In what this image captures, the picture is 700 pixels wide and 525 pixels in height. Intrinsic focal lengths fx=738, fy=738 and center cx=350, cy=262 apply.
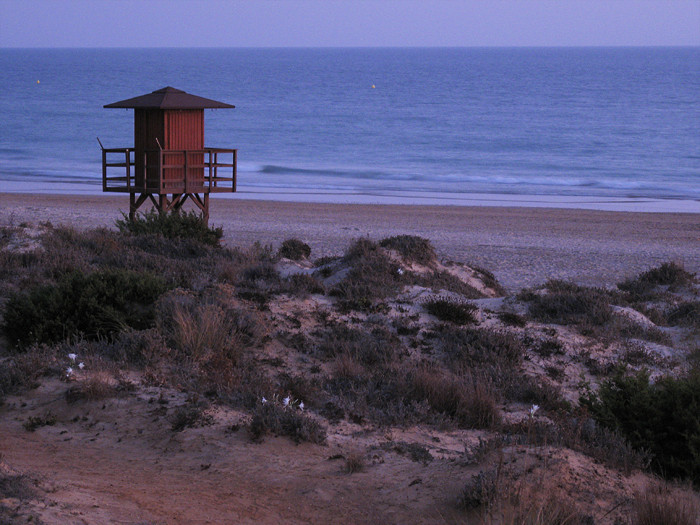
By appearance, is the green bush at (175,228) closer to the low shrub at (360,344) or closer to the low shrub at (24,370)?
the low shrub at (360,344)

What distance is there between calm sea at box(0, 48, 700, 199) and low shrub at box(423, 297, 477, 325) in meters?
23.2

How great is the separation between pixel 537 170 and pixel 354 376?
34292 mm

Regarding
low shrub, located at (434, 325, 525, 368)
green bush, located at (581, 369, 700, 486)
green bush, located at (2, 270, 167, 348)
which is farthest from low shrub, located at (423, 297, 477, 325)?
green bush, located at (2, 270, 167, 348)

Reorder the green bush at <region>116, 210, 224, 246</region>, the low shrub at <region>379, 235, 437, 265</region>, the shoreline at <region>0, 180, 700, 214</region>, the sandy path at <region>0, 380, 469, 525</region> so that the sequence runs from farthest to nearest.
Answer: the shoreline at <region>0, 180, 700, 214</region>
the green bush at <region>116, 210, 224, 246</region>
the low shrub at <region>379, 235, 437, 265</region>
the sandy path at <region>0, 380, 469, 525</region>

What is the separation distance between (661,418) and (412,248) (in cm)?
712

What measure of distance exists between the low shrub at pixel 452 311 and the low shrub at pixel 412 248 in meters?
3.11

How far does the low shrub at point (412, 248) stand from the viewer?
11.9 m

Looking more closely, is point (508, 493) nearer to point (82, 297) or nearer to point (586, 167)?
point (82, 297)

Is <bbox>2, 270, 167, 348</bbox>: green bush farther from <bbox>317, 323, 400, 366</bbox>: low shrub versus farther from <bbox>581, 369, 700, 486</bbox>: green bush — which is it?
<bbox>581, 369, 700, 486</bbox>: green bush

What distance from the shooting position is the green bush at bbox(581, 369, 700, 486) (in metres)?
4.81

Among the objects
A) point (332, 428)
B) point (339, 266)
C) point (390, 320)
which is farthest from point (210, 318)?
point (339, 266)

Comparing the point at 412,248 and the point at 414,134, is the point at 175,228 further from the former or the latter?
the point at 414,134

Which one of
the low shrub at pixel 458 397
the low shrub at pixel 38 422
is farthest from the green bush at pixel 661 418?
the low shrub at pixel 38 422

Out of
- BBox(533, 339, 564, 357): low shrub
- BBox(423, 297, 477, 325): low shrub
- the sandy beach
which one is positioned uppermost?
BBox(423, 297, 477, 325): low shrub
